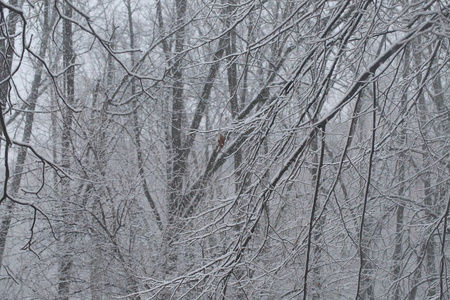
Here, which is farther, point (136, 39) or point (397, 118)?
point (136, 39)

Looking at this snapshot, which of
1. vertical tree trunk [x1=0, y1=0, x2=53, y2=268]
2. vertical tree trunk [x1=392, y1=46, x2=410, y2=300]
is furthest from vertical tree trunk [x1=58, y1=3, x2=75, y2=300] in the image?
vertical tree trunk [x1=392, y1=46, x2=410, y2=300]

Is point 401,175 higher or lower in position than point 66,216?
higher

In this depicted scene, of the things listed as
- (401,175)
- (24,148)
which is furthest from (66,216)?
(401,175)

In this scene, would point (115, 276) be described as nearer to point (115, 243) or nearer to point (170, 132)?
point (115, 243)

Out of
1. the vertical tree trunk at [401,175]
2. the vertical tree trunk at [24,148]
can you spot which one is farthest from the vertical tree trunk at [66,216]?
the vertical tree trunk at [401,175]

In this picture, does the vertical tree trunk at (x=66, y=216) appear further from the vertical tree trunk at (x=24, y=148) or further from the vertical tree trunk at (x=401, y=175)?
the vertical tree trunk at (x=401, y=175)

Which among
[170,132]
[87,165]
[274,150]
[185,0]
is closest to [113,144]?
[87,165]

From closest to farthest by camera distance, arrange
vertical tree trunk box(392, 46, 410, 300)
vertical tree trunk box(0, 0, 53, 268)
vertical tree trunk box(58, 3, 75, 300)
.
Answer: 1. vertical tree trunk box(392, 46, 410, 300)
2. vertical tree trunk box(58, 3, 75, 300)
3. vertical tree trunk box(0, 0, 53, 268)

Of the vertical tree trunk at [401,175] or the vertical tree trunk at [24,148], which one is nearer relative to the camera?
the vertical tree trunk at [401,175]

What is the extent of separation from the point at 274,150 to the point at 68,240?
A: 18.3 ft

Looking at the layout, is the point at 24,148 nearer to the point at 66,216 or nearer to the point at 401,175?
the point at 66,216

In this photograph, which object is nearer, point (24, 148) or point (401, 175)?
point (401, 175)

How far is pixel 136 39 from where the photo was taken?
36.1 ft

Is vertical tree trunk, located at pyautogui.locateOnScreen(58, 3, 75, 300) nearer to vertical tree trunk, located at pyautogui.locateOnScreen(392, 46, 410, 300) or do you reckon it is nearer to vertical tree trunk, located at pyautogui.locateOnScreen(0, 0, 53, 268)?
vertical tree trunk, located at pyautogui.locateOnScreen(0, 0, 53, 268)
